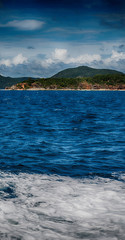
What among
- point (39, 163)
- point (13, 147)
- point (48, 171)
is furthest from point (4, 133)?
point (48, 171)

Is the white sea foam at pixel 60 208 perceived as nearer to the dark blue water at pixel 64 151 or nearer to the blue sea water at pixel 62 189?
the blue sea water at pixel 62 189

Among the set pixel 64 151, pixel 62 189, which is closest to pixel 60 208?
pixel 62 189

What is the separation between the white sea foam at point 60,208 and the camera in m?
6.09

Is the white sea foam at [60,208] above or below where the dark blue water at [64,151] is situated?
below

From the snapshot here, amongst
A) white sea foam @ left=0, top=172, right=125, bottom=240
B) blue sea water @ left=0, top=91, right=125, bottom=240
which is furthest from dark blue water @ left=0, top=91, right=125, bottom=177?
white sea foam @ left=0, top=172, right=125, bottom=240

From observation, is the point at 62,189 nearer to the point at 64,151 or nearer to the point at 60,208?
the point at 60,208

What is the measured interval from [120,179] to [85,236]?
4816 mm

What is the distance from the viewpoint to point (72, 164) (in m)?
12.7

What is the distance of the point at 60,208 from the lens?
751 cm

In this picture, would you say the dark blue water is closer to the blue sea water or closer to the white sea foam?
the blue sea water

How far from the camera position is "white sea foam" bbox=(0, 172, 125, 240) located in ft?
20.0

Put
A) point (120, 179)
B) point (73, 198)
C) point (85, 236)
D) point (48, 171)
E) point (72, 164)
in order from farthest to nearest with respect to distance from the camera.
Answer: point (72, 164)
point (48, 171)
point (120, 179)
point (73, 198)
point (85, 236)

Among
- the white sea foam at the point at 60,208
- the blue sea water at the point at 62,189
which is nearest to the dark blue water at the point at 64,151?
the blue sea water at the point at 62,189

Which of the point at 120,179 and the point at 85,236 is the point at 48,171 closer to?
the point at 120,179
